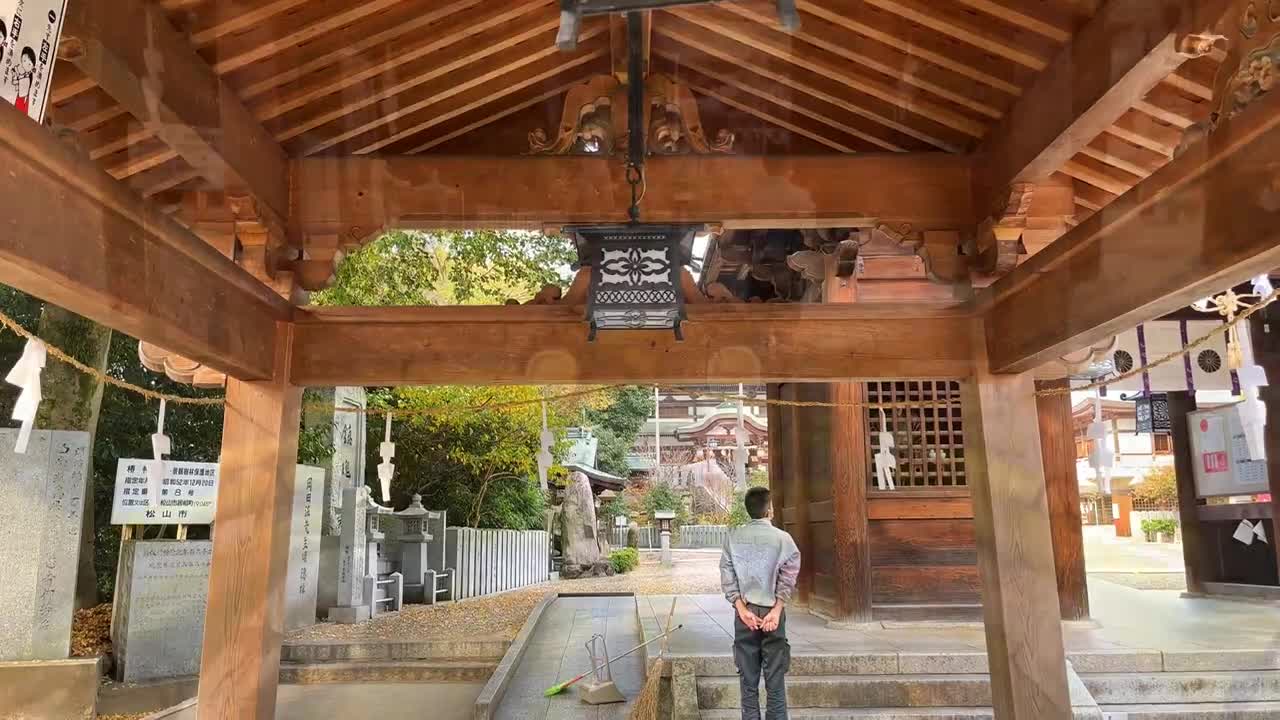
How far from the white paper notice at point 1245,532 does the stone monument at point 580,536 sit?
51.2 ft

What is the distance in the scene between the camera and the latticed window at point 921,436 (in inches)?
310

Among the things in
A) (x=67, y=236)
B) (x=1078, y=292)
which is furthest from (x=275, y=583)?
(x=1078, y=292)

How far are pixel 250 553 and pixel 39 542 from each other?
494cm

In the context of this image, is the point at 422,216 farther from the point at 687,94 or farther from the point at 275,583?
the point at 275,583

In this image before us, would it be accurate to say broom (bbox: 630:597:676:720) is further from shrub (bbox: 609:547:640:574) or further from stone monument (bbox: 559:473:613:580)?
shrub (bbox: 609:547:640:574)

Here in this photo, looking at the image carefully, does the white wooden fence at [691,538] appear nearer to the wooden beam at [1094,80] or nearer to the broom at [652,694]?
the broom at [652,694]

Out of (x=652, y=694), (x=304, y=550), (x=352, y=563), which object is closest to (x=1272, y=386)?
(x=652, y=694)

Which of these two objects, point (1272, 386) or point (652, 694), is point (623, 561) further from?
point (652, 694)

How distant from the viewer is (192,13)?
3.03 m

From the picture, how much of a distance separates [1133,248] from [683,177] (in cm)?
216

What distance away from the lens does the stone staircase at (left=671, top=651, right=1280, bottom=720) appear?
5.54m

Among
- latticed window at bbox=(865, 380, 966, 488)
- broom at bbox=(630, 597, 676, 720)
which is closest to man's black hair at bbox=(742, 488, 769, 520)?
broom at bbox=(630, 597, 676, 720)

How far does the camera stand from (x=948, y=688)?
5.63 metres

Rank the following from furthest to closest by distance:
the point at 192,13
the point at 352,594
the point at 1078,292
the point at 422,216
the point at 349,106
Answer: the point at 352,594 < the point at 422,216 < the point at 349,106 < the point at 1078,292 < the point at 192,13
